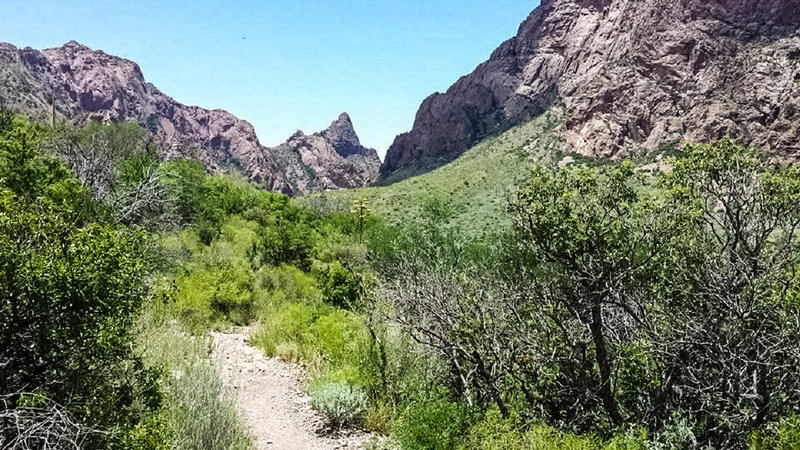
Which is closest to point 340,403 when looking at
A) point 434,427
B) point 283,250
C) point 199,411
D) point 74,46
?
point 434,427

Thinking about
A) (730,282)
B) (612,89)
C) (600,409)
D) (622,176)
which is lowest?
(600,409)

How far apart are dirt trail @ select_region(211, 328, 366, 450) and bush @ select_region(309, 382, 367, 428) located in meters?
0.26

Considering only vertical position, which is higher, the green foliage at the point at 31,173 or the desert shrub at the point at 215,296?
the green foliage at the point at 31,173

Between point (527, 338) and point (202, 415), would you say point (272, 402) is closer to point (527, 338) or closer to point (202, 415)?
point (202, 415)

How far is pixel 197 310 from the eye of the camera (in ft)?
44.3

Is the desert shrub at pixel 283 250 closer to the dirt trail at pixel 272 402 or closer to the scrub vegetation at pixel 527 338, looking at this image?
the dirt trail at pixel 272 402

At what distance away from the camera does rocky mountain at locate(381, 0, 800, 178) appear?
2349 inches

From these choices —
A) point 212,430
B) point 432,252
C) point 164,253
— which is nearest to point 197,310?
point 164,253

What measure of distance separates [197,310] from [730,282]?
12166 mm

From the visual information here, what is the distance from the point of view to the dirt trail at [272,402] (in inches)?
316

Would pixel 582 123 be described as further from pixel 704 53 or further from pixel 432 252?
pixel 432 252

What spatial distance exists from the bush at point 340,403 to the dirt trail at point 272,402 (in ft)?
0.84

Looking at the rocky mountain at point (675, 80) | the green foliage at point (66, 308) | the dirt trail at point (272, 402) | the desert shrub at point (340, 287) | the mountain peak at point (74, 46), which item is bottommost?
the dirt trail at point (272, 402)

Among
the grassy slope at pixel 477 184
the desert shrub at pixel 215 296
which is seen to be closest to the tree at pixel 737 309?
the desert shrub at pixel 215 296
